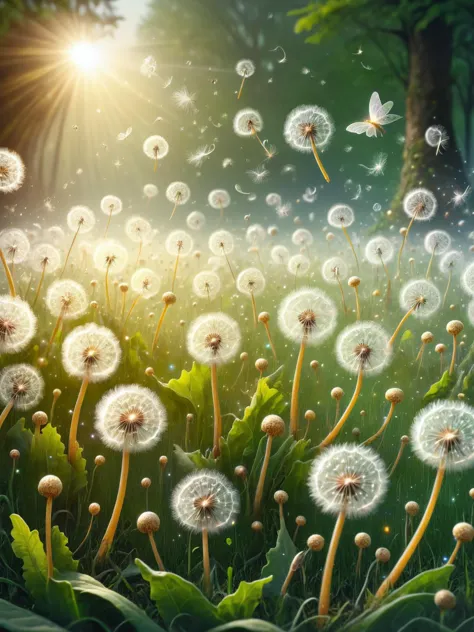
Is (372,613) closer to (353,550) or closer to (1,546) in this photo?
(353,550)

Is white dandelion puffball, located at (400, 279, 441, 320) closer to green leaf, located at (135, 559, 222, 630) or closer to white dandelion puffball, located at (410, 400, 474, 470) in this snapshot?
white dandelion puffball, located at (410, 400, 474, 470)

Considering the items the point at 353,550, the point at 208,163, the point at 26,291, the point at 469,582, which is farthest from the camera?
the point at 208,163

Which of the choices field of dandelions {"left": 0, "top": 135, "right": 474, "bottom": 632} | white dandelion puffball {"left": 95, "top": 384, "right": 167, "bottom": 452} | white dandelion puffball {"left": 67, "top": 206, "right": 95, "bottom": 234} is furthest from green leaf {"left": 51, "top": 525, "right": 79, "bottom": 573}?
white dandelion puffball {"left": 67, "top": 206, "right": 95, "bottom": 234}

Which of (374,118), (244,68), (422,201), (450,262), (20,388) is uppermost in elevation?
(244,68)

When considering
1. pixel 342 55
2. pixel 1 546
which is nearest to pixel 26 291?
pixel 1 546

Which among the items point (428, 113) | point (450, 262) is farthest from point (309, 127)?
point (428, 113)

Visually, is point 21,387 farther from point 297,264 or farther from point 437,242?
point 437,242
